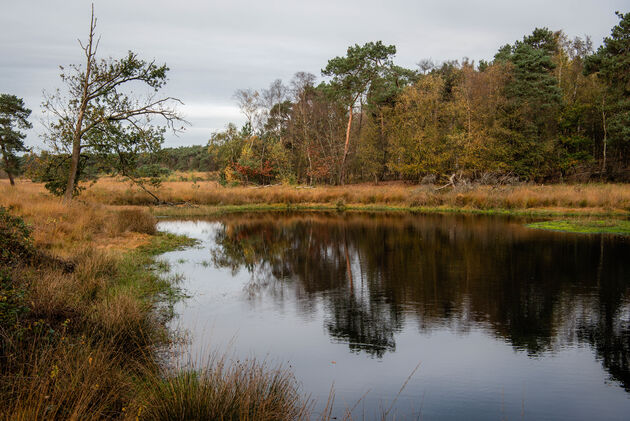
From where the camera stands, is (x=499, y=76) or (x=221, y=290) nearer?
(x=221, y=290)

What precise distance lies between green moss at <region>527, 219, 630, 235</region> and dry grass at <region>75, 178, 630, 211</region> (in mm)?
4706

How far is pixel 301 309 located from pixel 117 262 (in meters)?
5.75

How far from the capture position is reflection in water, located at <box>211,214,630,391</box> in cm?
876

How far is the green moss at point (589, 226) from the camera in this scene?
21.0 m

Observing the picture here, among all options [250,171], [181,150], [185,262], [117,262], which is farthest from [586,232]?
[181,150]

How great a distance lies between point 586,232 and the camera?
832 inches

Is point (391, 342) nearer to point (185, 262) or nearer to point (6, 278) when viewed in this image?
point (6, 278)

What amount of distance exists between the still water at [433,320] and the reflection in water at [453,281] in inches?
1.9

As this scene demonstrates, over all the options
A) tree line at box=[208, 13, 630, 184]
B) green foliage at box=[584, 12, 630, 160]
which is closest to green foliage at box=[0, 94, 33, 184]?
tree line at box=[208, 13, 630, 184]

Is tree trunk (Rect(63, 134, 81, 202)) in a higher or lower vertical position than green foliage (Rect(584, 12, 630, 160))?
lower

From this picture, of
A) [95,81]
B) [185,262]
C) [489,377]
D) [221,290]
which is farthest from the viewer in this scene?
[95,81]

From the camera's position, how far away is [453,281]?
12.8 meters

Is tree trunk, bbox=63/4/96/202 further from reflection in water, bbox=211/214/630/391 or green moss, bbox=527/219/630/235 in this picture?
green moss, bbox=527/219/630/235

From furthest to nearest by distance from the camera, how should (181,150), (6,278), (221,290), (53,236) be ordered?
(181,150) → (53,236) → (221,290) → (6,278)
